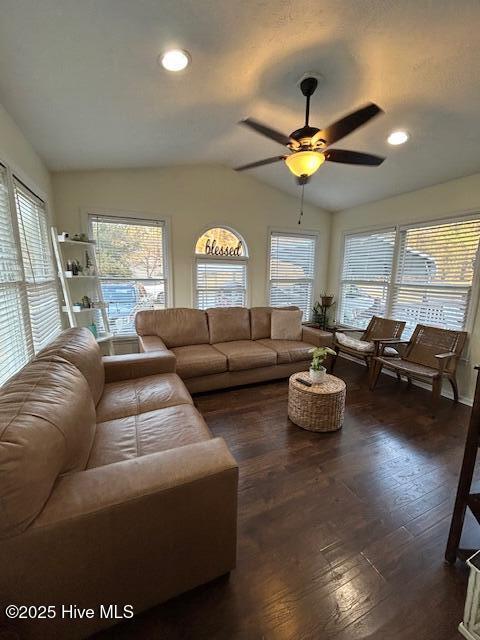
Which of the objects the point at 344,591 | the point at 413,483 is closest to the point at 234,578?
the point at 344,591

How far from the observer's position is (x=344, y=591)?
1230 mm

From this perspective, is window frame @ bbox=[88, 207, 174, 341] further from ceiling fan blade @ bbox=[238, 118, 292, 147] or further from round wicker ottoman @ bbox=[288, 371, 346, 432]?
round wicker ottoman @ bbox=[288, 371, 346, 432]

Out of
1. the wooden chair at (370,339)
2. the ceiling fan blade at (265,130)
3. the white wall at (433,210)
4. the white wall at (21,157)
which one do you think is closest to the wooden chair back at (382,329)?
the wooden chair at (370,339)

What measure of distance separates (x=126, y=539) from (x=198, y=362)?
6.65ft

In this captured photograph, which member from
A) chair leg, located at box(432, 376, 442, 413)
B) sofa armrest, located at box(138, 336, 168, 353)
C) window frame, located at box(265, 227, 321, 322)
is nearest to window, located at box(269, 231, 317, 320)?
window frame, located at box(265, 227, 321, 322)

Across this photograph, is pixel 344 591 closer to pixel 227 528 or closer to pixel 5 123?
pixel 227 528

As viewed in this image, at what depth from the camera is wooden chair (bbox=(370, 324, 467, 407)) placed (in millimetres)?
2826

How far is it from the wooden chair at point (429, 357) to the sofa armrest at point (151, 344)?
2.54 m

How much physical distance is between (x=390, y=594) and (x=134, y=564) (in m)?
1.14

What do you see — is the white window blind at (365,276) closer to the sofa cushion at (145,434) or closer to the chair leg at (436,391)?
the chair leg at (436,391)

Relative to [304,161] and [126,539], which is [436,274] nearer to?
[304,161]

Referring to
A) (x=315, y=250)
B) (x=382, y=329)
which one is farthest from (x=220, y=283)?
(x=382, y=329)

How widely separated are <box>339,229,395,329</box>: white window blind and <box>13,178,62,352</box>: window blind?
13.8 ft

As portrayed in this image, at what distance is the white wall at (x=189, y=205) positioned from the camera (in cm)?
330
